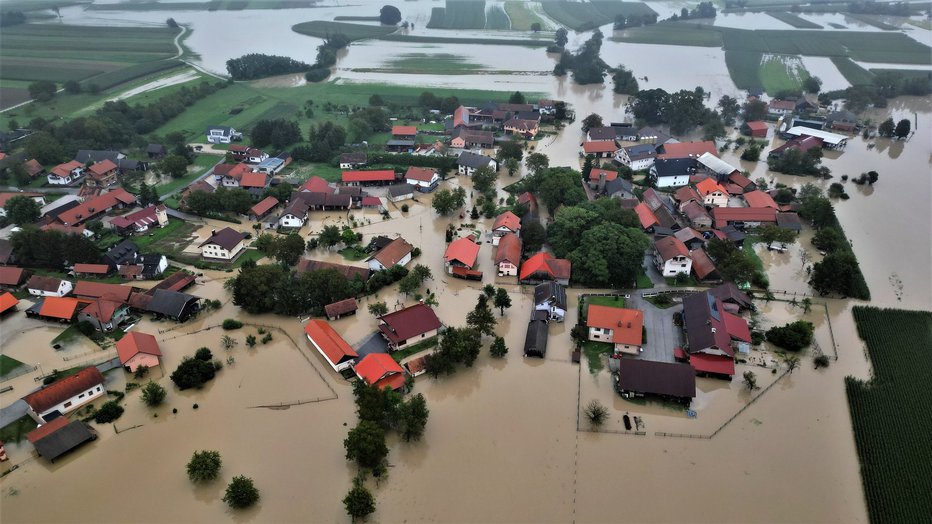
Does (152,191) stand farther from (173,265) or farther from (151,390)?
(151,390)

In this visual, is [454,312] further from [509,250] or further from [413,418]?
[413,418]

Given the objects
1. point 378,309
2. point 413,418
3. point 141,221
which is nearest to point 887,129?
point 378,309

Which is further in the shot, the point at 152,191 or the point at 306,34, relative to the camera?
the point at 306,34

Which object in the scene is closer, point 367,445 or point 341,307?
point 367,445

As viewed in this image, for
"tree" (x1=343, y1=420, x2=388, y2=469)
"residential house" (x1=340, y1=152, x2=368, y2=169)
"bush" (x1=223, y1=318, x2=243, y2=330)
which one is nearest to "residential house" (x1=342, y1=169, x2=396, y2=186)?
"residential house" (x1=340, y1=152, x2=368, y2=169)

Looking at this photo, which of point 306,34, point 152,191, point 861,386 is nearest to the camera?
point 861,386

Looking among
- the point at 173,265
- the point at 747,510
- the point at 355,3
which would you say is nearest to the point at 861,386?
the point at 747,510

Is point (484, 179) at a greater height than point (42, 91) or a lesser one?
lesser

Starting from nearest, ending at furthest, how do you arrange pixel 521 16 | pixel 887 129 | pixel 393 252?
pixel 393 252 < pixel 887 129 < pixel 521 16
